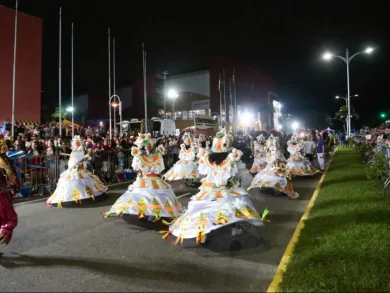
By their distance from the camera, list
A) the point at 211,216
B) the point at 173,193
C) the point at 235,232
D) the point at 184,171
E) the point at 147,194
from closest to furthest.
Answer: the point at 211,216
the point at 235,232
the point at 147,194
the point at 173,193
the point at 184,171

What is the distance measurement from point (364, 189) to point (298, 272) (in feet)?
20.8

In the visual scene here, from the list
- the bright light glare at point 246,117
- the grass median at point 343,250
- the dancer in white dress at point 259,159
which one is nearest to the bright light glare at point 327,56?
the dancer in white dress at point 259,159

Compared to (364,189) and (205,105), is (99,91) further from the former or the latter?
(364,189)

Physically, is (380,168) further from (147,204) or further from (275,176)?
(147,204)

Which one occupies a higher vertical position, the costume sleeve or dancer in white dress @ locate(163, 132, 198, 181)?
dancer in white dress @ locate(163, 132, 198, 181)

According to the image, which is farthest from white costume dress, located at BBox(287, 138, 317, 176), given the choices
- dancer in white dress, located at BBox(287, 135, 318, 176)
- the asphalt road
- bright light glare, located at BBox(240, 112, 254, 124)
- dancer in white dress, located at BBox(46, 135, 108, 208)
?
bright light glare, located at BBox(240, 112, 254, 124)

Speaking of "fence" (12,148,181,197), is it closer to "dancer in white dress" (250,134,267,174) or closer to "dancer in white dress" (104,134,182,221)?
"dancer in white dress" (104,134,182,221)

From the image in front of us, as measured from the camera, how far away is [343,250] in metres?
4.95

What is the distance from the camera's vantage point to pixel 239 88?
51062 mm

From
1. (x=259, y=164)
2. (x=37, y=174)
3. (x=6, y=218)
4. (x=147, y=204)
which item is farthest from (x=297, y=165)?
(x=6, y=218)

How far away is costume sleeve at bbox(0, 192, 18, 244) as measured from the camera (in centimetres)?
528

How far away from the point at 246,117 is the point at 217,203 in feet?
156

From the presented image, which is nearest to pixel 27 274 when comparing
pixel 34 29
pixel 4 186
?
pixel 4 186

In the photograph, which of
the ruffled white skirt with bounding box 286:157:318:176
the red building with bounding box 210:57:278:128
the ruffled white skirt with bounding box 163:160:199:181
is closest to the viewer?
the ruffled white skirt with bounding box 163:160:199:181
